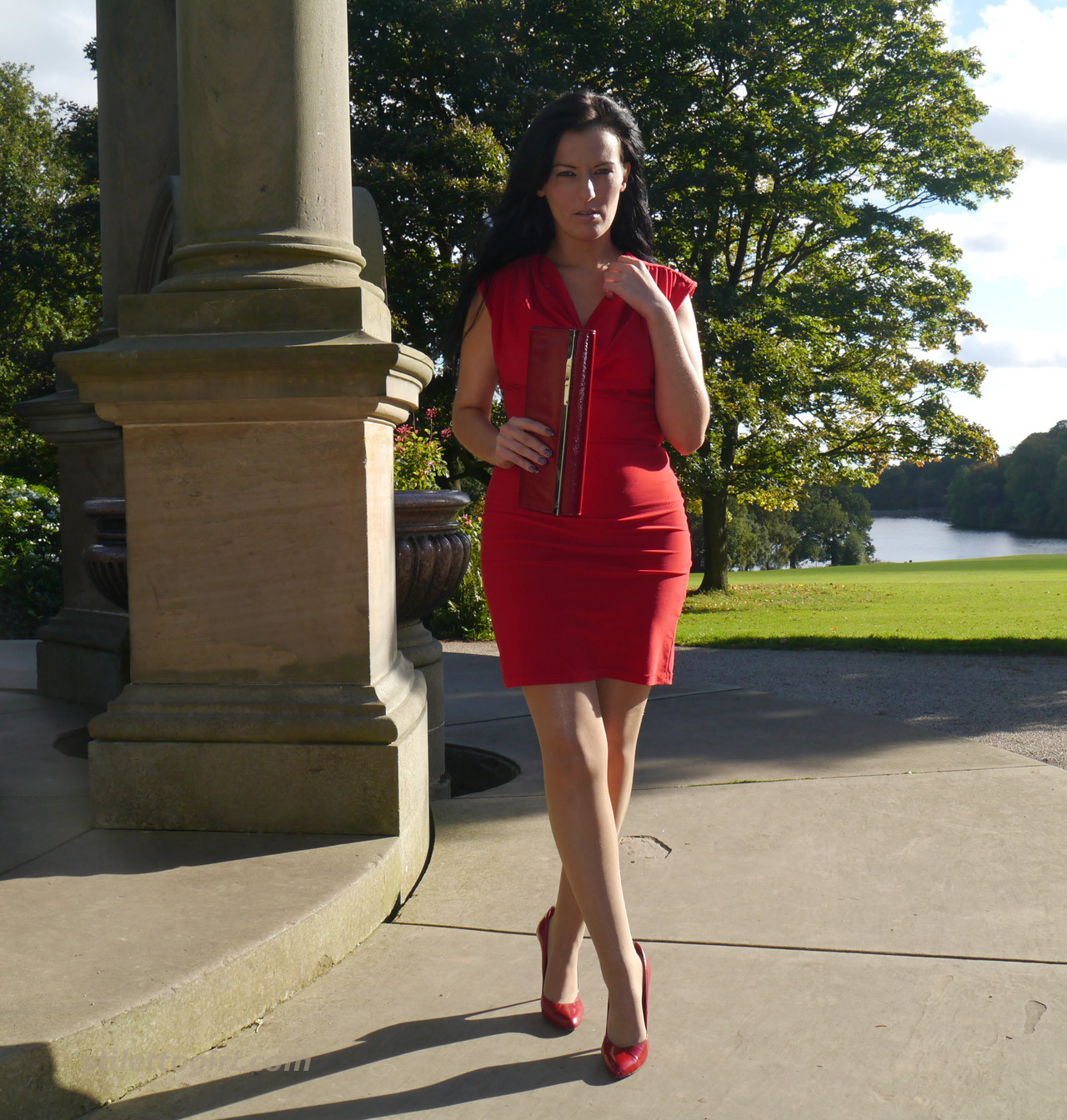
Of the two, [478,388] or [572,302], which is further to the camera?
[478,388]

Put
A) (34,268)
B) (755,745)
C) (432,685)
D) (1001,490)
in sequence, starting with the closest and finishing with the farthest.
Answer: (432,685), (755,745), (34,268), (1001,490)

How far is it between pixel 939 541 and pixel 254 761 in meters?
67.6

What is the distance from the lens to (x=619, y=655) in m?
2.32

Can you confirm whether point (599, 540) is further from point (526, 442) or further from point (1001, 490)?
point (1001, 490)

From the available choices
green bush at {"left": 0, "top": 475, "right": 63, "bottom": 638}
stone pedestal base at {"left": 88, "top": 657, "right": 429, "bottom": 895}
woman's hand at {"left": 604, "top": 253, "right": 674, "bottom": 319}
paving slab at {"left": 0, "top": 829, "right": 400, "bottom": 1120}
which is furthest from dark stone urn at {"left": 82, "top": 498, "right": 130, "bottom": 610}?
green bush at {"left": 0, "top": 475, "right": 63, "bottom": 638}

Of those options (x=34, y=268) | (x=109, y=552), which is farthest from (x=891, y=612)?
(x=34, y=268)

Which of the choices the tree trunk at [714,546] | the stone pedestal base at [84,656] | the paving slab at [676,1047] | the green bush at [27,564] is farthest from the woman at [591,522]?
the tree trunk at [714,546]

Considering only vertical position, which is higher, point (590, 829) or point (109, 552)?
point (109, 552)

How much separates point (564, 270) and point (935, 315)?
2268cm

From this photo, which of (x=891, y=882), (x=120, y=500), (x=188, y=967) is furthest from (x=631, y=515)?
(x=120, y=500)

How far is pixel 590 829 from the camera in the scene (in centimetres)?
222

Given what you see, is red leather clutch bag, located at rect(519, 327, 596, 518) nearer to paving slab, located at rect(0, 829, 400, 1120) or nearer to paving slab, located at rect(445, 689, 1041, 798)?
paving slab, located at rect(0, 829, 400, 1120)

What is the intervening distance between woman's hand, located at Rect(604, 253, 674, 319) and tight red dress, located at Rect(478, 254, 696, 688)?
0.08 meters

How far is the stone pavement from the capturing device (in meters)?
2.09
